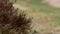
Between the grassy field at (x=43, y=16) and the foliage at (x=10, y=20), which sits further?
the grassy field at (x=43, y=16)

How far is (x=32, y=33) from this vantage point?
7656 mm

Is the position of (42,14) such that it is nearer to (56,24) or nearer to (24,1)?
(56,24)

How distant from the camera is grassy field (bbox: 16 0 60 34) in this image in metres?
8.87

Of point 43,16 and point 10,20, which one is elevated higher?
point 10,20

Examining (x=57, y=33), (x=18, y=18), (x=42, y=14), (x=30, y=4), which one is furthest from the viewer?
(x=30, y=4)

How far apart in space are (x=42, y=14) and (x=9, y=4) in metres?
2.84

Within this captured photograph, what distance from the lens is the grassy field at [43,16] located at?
8867 mm

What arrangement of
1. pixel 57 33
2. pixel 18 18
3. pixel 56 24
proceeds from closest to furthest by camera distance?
pixel 18 18
pixel 57 33
pixel 56 24

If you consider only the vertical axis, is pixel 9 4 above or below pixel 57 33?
above

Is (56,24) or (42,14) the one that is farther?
(42,14)

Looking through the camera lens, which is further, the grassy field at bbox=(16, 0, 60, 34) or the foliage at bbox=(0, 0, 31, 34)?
the grassy field at bbox=(16, 0, 60, 34)

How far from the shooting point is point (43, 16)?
996 cm

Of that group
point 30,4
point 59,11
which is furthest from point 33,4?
point 59,11

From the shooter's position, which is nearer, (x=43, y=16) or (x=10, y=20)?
(x=10, y=20)
